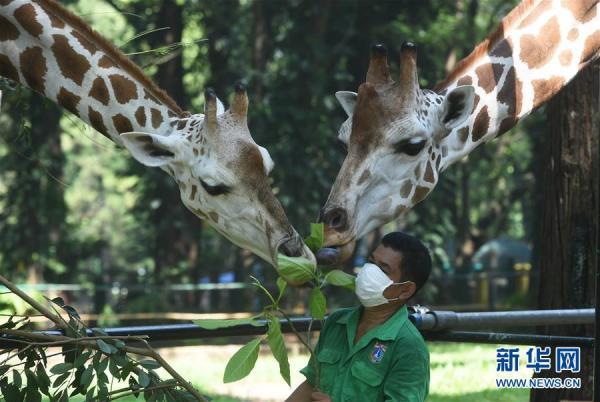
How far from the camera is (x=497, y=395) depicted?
7.59m

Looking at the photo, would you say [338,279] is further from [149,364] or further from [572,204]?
[572,204]

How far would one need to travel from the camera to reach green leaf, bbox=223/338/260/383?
362cm

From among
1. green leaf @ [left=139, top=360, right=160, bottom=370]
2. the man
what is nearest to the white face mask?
the man

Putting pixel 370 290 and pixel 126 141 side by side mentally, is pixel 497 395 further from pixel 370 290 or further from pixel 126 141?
pixel 370 290

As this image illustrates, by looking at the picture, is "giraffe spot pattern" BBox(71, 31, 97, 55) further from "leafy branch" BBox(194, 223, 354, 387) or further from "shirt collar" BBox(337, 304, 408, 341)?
"shirt collar" BBox(337, 304, 408, 341)

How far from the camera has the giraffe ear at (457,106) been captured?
5957mm

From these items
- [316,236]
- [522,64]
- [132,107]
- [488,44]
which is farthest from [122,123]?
[522,64]

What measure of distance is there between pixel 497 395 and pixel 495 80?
2.56m

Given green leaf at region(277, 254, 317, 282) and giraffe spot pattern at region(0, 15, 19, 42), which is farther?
giraffe spot pattern at region(0, 15, 19, 42)

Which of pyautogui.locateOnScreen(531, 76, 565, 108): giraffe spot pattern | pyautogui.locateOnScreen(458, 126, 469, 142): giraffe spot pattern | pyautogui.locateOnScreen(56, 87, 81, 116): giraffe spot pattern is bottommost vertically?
pyautogui.locateOnScreen(458, 126, 469, 142): giraffe spot pattern

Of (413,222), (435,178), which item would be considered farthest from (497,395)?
(413,222)

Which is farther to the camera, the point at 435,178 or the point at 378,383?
the point at 435,178

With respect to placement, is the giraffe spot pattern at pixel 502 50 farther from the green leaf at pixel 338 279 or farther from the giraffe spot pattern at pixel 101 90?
the green leaf at pixel 338 279

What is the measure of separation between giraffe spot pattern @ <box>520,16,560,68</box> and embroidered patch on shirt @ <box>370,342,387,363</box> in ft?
11.1
